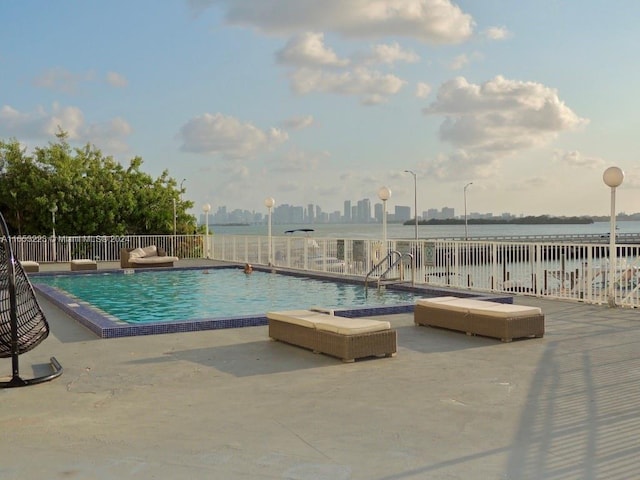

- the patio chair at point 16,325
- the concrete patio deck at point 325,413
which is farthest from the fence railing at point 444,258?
the patio chair at point 16,325

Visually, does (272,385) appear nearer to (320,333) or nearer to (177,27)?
(320,333)

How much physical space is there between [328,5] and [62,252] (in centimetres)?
1463

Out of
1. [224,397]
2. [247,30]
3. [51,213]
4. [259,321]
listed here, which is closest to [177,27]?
[247,30]

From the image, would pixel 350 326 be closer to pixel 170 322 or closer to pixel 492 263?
pixel 170 322

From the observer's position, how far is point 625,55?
14.5 m

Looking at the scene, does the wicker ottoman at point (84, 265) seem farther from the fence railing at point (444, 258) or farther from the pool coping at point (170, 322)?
the pool coping at point (170, 322)

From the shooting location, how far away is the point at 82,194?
82.3ft

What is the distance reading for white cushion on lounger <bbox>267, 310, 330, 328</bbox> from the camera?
253 inches

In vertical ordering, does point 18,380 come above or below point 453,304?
below

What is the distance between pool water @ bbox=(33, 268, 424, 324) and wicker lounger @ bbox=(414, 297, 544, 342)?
2814 millimetres

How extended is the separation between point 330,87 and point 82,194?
34.7 feet

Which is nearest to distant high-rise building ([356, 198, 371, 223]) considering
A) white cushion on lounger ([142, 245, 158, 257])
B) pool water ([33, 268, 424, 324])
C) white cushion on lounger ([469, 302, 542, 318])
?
white cushion on lounger ([142, 245, 158, 257])

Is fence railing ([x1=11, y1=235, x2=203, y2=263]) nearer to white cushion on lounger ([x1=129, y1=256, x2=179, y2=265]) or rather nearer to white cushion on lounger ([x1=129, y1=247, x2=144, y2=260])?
white cushion on lounger ([x1=129, y1=247, x2=144, y2=260])

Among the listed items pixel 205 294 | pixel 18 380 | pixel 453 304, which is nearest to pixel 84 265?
pixel 205 294
